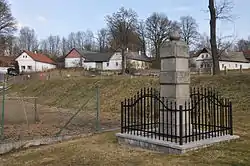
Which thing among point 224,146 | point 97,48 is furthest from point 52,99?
point 97,48

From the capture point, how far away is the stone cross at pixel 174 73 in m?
9.10

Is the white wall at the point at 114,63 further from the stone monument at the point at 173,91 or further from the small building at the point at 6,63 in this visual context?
the stone monument at the point at 173,91

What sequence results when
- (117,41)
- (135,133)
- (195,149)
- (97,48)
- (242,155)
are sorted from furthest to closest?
(97,48) < (117,41) < (135,133) < (195,149) < (242,155)

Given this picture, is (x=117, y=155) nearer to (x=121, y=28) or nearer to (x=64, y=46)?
(x=121, y=28)

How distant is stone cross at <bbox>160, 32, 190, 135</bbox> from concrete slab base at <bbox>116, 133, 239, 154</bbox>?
729 mm

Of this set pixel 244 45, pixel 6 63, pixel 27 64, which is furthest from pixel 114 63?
pixel 244 45

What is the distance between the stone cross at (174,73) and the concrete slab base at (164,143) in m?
0.73

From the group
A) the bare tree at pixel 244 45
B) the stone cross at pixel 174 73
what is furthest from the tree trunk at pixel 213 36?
the bare tree at pixel 244 45

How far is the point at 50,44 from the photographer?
112750 mm

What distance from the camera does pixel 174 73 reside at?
359 inches

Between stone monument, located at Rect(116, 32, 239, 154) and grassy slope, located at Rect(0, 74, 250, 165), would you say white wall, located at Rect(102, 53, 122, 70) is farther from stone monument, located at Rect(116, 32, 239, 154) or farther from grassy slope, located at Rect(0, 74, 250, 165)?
stone monument, located at Rect(116, 32, 239, 154)

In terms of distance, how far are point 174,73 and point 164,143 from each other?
2.05m

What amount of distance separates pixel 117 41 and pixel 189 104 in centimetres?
4458

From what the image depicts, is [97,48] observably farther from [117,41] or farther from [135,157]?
[135,157]
